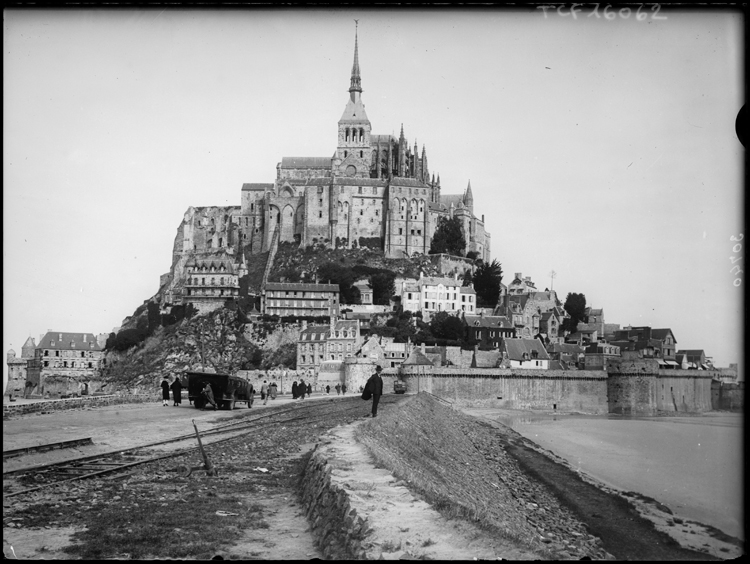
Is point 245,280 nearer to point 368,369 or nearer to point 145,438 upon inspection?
point 368,369

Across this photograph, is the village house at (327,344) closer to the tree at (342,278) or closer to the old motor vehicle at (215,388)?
the tree at (342,278)

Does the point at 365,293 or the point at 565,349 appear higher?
the point at 365,293

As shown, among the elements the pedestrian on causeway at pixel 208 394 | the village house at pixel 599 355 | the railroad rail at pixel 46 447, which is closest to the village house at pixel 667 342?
the village house at pixel 599 355

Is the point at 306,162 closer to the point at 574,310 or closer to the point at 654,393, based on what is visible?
the point at 574,310

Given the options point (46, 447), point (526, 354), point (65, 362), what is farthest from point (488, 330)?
point (46, 447)

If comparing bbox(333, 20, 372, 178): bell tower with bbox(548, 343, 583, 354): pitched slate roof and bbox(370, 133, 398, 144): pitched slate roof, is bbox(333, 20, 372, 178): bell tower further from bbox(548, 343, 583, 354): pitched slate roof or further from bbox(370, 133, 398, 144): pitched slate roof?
bbox(548, 343, 583, 354): pitched slate roof
